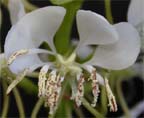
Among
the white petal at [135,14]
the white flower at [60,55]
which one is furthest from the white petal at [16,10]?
the white petal at [135,14]

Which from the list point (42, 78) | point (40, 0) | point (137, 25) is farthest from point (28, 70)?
point (40, 0)

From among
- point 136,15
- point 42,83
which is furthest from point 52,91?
point 136,15

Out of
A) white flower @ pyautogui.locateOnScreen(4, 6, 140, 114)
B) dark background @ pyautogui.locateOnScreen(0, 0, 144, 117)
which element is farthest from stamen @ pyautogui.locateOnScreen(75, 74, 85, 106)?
dark background @ pyautogui.locateOnScreen(0, 0, 144, 117)

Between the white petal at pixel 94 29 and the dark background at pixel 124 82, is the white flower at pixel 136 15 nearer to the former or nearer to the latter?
the white petal at pixel 94 29

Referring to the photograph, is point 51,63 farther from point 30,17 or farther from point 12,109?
point 12,109

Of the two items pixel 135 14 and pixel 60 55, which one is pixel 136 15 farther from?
pixel 60 55
